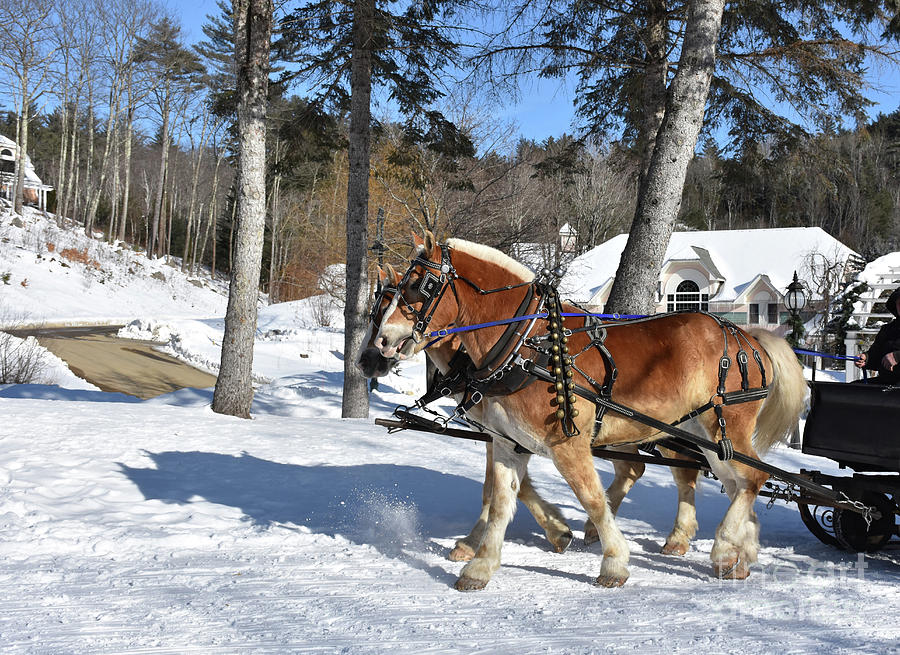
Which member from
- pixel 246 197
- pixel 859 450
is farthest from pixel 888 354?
pixel 246 197

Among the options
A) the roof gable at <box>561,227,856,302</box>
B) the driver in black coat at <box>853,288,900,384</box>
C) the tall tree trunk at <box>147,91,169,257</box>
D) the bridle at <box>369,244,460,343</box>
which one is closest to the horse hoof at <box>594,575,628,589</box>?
the bridle at <box>369,244,460,343</box>

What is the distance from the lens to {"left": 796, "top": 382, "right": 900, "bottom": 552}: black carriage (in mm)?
4473

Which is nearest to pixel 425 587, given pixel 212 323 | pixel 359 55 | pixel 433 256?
pixel 433 256

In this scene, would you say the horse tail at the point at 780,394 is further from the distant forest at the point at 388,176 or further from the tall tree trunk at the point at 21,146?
the tall tree trunk at the point at 21,146

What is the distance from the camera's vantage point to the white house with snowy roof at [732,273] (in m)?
28.6

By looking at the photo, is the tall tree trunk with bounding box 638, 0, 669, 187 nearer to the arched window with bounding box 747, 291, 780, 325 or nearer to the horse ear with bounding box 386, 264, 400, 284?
the horse ear with bounding box 386, 264, 400, 284

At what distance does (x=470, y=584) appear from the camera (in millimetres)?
3990

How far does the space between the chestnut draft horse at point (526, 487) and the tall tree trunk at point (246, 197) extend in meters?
4.76

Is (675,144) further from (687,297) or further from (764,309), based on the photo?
(764,309)

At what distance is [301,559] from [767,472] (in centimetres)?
→ 295

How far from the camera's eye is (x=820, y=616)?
345 cm

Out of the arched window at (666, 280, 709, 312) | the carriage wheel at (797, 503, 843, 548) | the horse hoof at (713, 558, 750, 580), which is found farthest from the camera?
the arched window at (666, 280, 709, 312)

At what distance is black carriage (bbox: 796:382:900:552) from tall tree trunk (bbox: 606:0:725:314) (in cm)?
276

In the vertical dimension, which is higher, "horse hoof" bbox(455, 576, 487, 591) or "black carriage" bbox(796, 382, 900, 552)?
"black carriage" bbox(796, 382, 900, 552)
